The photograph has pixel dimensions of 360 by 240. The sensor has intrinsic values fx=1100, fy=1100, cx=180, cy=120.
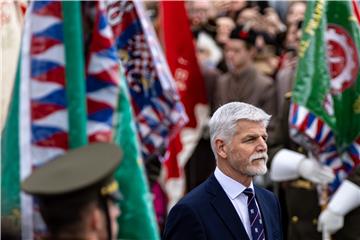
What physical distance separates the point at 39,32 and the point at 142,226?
100cm

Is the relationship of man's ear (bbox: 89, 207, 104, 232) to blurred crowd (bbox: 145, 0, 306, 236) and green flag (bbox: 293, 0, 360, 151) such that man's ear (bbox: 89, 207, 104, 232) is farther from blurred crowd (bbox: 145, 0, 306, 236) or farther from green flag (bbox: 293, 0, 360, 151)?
blurred crowd (bbox: 145, 0, 306, 236)

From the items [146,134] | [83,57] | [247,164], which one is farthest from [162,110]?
[83,57]

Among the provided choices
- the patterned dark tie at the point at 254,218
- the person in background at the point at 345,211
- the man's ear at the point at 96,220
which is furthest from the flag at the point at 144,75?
the man's ear at the point at 96,220

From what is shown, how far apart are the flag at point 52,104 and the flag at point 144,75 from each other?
2.76 m

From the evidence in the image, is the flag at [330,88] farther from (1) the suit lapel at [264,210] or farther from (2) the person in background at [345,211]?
(1) the suit lapel at [264,210]

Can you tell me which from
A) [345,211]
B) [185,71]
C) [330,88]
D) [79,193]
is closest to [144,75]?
[330,88]

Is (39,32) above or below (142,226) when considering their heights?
above

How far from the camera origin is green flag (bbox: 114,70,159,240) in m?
4.78

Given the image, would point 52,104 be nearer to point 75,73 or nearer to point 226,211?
point 75,73

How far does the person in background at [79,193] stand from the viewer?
12.5 ft

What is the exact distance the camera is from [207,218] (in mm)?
5734

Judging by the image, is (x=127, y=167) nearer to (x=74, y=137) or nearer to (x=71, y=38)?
(x=74, y=137)

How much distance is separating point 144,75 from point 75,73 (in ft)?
9.90

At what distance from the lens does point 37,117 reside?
192 inches
